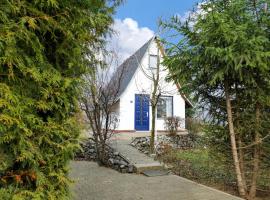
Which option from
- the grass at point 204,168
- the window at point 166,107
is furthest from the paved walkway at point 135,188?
the window at point 166,107

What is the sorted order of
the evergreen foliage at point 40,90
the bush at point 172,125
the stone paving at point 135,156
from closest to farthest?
1. the evergreen foliage at point 40,90
2. the stone paving at point 135,156
3. the bush at point 172,125

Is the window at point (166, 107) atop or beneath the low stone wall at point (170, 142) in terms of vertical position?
atop

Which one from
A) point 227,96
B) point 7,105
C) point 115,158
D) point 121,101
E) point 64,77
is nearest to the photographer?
point 7,105

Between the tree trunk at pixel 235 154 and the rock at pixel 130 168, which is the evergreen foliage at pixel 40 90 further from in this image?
the rock at pixel 130 168

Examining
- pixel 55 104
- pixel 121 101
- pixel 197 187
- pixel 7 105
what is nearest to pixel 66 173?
pixel 55 104

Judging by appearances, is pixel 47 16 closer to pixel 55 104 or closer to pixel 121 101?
pixel 55 104

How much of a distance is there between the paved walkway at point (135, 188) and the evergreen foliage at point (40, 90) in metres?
1.72

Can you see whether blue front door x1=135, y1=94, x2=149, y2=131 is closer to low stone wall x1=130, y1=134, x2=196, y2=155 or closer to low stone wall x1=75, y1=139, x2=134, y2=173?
low stone wall x1=130, y1=134, x2=196, y2=155

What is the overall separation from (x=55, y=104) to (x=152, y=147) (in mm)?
8778

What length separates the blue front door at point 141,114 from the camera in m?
19.4

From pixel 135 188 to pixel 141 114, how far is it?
12653 millimetres

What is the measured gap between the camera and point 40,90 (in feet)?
10.8

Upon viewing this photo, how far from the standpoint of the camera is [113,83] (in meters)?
11.2

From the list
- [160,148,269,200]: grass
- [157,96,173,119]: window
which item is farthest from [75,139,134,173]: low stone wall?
[157,96,173,119]: window
